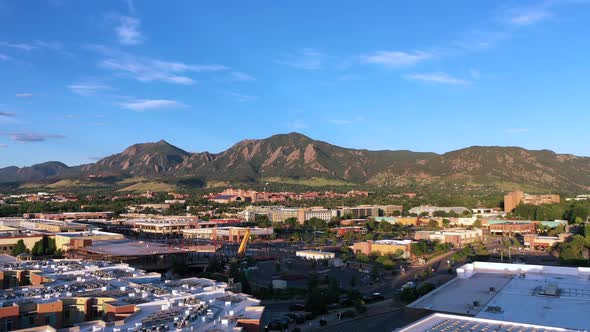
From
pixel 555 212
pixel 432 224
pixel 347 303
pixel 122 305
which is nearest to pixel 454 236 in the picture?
pixel 432 224

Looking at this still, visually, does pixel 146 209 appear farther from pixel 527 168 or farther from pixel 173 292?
pixel 527 168

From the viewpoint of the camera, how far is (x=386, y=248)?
44.4 m

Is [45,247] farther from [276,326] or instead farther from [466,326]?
[466,326]

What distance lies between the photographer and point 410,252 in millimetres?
43500

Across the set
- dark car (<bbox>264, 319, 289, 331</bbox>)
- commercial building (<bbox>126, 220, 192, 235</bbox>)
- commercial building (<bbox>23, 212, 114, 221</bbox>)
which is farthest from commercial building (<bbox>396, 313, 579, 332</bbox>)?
commercial building (<bbox>23, 212, 114, 221</bbox>)

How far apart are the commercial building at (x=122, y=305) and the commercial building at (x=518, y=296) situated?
681 centimetres

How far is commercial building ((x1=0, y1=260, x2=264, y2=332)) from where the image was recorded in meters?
12.4

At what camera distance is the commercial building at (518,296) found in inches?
610

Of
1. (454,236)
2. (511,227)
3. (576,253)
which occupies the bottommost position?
(576,253)

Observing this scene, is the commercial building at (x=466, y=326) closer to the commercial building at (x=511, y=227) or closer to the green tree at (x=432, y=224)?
the commercial building at (x=511, y=227)

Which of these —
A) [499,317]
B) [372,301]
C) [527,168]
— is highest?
[527,168]

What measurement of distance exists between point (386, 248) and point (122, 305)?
108ft

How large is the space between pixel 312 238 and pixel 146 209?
143 feet

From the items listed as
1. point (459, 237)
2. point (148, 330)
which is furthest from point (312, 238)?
point (148, 330)
